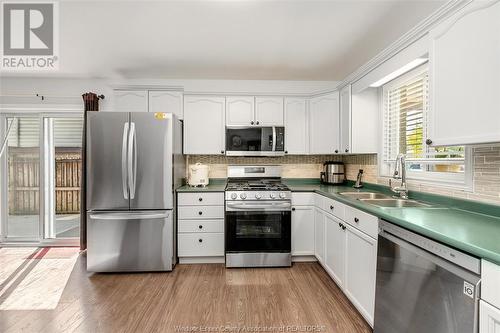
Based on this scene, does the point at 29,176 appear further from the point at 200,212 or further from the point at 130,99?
the point at 200,212

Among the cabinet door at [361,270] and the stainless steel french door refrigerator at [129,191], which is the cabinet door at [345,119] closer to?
the cabinet door at [361,270]

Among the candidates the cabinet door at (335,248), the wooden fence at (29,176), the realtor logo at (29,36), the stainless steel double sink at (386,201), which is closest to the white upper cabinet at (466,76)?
the stainless steel double sink at (386,201)

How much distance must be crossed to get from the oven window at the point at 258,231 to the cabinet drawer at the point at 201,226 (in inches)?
7.2

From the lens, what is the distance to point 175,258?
9.61 ft

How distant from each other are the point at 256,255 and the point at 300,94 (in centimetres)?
212

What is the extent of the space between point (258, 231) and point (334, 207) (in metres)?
0.94

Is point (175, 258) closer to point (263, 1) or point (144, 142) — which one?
point (144, 142)

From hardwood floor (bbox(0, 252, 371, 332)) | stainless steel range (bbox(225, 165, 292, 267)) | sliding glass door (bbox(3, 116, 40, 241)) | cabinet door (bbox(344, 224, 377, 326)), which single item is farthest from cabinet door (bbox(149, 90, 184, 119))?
cabinet door (bbox(344, 224, 377, 326))

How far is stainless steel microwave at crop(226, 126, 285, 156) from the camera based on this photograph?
10.5 ft

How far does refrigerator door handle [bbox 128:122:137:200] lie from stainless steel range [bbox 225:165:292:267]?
102cm

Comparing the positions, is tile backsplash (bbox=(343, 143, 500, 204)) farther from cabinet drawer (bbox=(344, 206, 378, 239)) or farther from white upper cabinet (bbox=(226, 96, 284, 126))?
white upper cabinet (bbox=(226, 96, 284, 126))

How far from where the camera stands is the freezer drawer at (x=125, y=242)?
270cm

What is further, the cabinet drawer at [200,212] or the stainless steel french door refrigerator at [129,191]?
the cabinet drawer at [200,212]

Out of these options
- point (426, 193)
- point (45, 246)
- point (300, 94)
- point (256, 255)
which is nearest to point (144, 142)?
point (256, 255)
